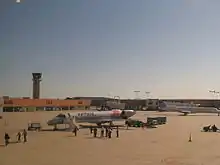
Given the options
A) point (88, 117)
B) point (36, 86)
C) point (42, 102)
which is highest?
point (36, 86)

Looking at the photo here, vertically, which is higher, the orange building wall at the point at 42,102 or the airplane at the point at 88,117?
the orange building wall at the point at 42,102

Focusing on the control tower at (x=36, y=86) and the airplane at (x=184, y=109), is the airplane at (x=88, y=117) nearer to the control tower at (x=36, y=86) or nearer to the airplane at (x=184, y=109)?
the airplane at (x=184, y=109)

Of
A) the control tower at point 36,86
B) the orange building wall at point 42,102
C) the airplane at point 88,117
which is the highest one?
the control tower at point 36,86

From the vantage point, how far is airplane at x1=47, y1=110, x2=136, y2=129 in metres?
39.9

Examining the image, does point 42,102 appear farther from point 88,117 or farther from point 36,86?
point 88,117

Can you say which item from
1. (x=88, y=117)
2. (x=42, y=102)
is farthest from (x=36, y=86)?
(x=88, y=117)

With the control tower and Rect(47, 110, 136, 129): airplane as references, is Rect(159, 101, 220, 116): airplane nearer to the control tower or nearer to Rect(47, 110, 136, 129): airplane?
Rect(47, 110, 136, 129): airplane

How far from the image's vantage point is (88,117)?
43.8m

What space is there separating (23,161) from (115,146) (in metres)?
Result: 8.24

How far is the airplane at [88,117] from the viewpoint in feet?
131

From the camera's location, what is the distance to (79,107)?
104 m

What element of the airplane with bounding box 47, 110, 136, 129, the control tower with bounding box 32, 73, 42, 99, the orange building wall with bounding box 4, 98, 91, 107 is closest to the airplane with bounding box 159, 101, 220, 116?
the orange building wall with bounding box 4, 98, 91, 107

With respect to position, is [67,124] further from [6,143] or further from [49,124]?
[6,143]

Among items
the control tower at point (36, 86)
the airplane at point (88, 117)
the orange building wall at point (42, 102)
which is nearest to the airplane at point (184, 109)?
the orange building wall at point (42, 102)
